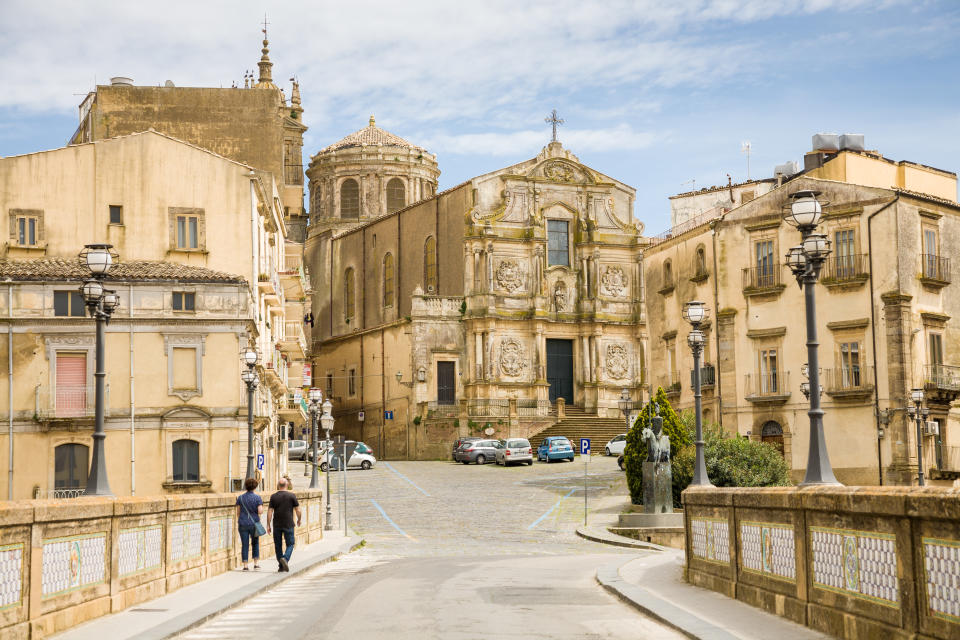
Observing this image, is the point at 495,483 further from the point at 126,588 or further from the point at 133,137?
the point at 126,588

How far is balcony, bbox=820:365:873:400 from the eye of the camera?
159 ft

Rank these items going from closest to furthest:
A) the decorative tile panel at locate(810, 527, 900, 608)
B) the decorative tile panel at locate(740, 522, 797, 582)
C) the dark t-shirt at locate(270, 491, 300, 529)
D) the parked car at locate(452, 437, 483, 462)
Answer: the decorative tile panel at locate(810, 527, 900, 608) → the decorative tile panel at locate(740, 522, 797, 582) → the dark t-shirt at locate(270, 491, 300, 529) → the parked car at locate(452, 437, 483, 462)

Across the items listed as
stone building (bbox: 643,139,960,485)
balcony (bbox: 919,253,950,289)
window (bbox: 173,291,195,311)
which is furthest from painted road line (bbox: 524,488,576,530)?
balcony (bbox: 919,253,950,289)

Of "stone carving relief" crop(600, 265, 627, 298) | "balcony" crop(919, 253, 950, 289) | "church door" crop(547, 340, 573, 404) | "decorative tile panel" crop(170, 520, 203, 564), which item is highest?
Answer: "stone carving relief" crop(600, 265, 627, 298)

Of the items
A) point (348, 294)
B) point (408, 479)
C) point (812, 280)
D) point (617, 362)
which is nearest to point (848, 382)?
point (408, 479)

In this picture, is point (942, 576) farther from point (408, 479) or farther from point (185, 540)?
point (408, 479)

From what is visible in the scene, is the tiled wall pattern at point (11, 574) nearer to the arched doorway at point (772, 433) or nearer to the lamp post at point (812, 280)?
the lamp post at point (812, 280)

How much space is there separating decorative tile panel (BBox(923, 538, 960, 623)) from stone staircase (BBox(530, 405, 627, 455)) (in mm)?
57698

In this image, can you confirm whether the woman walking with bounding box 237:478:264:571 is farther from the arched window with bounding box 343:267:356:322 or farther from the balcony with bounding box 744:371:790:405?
the arched window with bounding box 343:267:356:322

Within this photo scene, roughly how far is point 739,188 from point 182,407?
1580 inches

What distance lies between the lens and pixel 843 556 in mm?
12523

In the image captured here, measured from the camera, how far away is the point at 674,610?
15.4 m

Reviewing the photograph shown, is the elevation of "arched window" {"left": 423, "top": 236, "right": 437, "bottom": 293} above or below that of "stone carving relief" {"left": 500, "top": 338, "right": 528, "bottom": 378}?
above

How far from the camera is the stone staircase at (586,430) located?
226 feet
